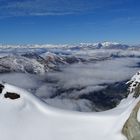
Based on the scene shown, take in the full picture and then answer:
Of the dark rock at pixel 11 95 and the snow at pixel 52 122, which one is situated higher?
the dark rock at pixel 11 95

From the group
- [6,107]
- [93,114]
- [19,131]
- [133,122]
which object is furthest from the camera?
[6,107]

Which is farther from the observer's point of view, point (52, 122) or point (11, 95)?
point (11, 95)

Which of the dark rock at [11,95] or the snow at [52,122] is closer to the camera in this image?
the snow at [52,122]

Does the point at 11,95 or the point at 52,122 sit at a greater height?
the point at 11,95

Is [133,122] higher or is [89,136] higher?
[133,122]

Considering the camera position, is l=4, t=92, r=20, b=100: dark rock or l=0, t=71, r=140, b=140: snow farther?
l=4, t=92, r=20, b=100: dark rock

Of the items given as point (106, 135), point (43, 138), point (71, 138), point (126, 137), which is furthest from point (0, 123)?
point (126, 137)

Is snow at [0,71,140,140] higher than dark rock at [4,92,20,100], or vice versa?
dark rock at [4,92,20,100]

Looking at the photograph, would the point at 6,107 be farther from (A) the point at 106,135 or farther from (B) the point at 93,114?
(A) the point at 106,135
